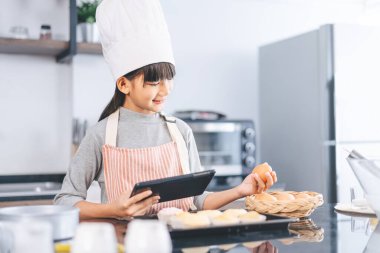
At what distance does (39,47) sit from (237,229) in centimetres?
209

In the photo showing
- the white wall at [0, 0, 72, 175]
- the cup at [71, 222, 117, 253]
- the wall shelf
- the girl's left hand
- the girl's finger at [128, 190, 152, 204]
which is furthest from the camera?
the white wall at [0, 0, 72, 175]

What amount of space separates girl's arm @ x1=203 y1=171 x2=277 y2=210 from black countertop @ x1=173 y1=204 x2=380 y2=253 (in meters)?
0.18

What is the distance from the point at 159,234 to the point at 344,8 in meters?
3.61

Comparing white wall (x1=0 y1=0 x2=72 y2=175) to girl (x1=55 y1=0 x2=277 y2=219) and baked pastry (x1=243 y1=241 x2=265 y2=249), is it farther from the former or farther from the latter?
baked pastry (x1=243 y1=241 x2=265 y2=249)

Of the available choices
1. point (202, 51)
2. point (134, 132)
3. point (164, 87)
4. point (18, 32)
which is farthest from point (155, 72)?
point (202, 51)

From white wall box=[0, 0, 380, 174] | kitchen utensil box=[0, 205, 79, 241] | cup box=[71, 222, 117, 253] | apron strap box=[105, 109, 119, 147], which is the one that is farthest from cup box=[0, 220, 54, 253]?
white wall box=[0, 0, 380, 174]

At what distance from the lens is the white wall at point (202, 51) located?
312cm

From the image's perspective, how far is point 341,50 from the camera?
299cm

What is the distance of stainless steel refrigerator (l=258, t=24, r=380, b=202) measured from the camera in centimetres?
299

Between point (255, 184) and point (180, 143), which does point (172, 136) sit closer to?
point (180, 143)

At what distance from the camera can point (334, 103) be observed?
118 inches

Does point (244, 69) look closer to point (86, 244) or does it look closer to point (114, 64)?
point (114, 64)

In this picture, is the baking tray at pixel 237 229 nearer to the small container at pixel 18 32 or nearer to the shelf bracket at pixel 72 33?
the shelf bracket at pixel 72 33

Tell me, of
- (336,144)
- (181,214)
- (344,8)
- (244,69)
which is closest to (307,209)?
(181,214)
